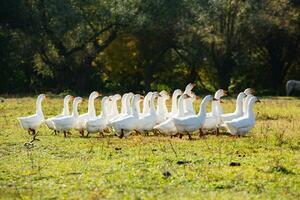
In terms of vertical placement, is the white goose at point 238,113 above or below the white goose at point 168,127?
above

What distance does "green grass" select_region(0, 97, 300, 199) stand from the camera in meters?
10.9

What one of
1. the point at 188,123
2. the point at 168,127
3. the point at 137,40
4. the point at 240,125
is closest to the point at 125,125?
the point at 168,127

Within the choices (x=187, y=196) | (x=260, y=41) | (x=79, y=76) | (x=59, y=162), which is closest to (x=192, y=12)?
(x=260, y=41)

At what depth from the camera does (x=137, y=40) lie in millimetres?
48562

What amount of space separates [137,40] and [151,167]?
119 ft

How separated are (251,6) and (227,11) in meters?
1.78

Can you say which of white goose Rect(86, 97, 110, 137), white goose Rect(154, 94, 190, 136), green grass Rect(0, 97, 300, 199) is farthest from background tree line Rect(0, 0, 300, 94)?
green grass Rect(0, 97, 300, 199)

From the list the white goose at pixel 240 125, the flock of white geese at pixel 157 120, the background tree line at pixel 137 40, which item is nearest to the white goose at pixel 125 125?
the flock of white geese at pixel 157 120

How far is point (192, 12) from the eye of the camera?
47.6 metres

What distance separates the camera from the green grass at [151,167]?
10852mm

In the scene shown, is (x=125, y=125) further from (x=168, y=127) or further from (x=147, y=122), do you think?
(x=168, y=127)

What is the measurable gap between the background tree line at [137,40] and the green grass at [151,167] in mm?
27147

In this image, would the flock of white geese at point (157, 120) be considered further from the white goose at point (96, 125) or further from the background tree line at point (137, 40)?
the background tree line at point (137, 40)

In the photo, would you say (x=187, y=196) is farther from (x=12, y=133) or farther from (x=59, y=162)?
(x=12, y=133)
